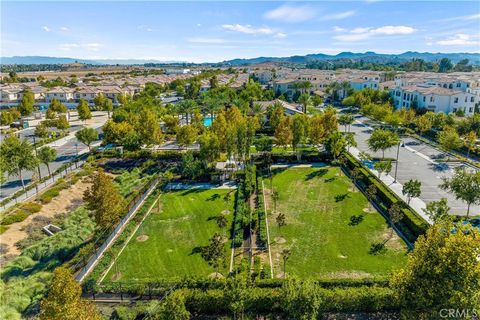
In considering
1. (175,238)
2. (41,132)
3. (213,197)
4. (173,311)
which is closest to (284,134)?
(213,197)

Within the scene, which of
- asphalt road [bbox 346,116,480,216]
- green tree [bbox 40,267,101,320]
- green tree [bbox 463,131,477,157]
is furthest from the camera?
green tree [bbox 463,131,477,157]

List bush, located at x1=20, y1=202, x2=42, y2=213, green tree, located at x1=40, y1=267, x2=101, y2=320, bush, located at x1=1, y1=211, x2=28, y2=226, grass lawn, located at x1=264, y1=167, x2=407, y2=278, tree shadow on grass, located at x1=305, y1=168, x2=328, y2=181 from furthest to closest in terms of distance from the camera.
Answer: tree shadow on grass, located at x1=305, y1=168, x2=328, y2=181 < bush, located at x1=20, y1=202, x2=42, y2=213 < bush, located at x1=1, y1=211, x2=28, y2=226 < grass lawn, located at x1=264, y1=167, x2=407, y2=278 < green tree, located at x1=40, y1=267, x2=101, y2=320

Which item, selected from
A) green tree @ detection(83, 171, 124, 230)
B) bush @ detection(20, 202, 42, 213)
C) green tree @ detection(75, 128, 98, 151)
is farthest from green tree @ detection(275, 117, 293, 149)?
bush @ detection(20, 202, 42, 213)

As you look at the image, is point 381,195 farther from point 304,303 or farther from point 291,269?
point 304,303

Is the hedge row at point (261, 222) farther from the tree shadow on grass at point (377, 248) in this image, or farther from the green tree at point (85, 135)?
the green tree at point (85, 135)

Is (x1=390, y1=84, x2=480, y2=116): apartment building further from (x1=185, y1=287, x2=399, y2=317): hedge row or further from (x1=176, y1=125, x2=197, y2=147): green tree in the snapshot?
(x1=185, y1=287, x2=399, y2=317): hedge row

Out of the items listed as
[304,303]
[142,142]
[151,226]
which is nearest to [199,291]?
[304,303]
